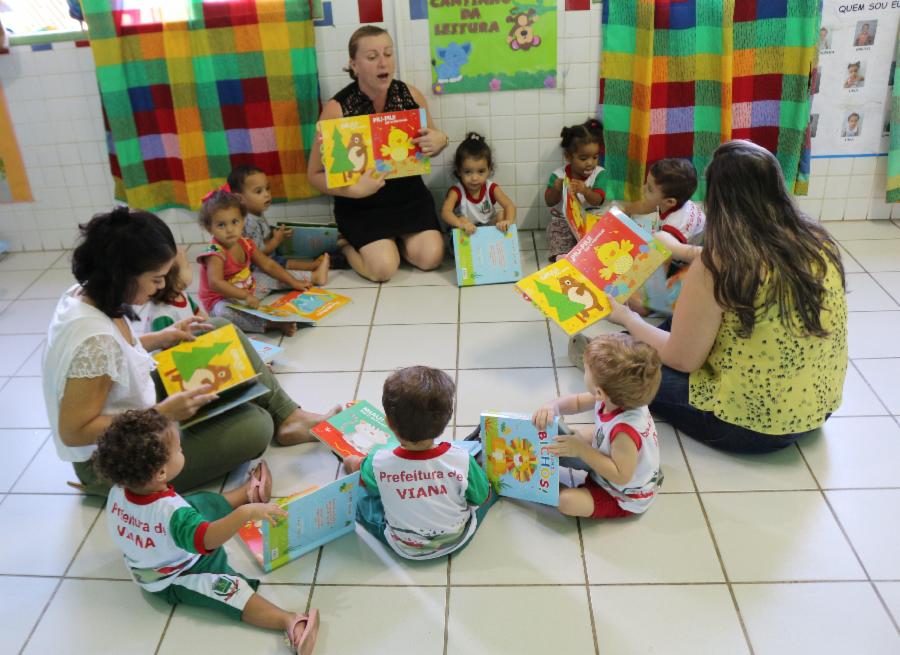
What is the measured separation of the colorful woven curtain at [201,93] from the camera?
3.85 meters

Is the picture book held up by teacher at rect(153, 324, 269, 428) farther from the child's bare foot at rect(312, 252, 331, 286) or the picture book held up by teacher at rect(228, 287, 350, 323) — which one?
the child's bare foot at rect(312, 252, 331, 286)

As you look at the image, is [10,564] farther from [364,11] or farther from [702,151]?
[702,151]

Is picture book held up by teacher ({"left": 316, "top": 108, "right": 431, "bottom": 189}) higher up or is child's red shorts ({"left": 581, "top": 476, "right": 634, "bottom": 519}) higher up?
picture book held up by teacher ({"left": 316, "top": 108, "right": 431, "bottom": 189})

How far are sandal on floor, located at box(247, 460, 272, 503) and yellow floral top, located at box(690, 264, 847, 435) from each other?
4.67 feet

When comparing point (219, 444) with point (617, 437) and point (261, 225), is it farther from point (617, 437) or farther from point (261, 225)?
point (261, 225)

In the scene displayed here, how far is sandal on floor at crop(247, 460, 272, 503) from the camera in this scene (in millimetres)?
2471

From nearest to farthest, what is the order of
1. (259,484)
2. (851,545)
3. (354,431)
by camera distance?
1. (851,545)
2. (259,484)
3. (354,431)

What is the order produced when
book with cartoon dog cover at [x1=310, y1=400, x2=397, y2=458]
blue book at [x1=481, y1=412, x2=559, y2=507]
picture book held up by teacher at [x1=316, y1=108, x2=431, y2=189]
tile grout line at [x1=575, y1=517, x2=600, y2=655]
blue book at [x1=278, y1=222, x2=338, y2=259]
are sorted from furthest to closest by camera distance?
blue book at [x1=278, y1=222, x2=338, y2=259] < picture book held up by teacher at [x1=316, y1=108, x2=431, y2=189] < book with cartoon dog cover at [x1=310, y1=400, x2=397, y2=458] < blue book at [x1=481, y1=412, x2=559, y2=507] < tile grout line at [x1=575, y1=517, x2=600, y2=655]

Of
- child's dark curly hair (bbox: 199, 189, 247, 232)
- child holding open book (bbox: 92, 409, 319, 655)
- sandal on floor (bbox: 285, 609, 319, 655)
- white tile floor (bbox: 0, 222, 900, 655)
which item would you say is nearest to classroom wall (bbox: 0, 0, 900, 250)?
child's dark curly hair (bbox: 199, 189, 247, 232)

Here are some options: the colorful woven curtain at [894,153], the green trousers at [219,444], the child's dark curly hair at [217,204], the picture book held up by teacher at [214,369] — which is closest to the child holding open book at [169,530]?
the green trousers at [219,444]

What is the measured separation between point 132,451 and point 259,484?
676 millimetres

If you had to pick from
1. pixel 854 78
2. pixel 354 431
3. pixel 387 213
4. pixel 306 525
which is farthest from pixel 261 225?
pixel 854 78

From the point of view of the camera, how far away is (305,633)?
1988 millimetres

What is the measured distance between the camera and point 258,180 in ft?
12.3
